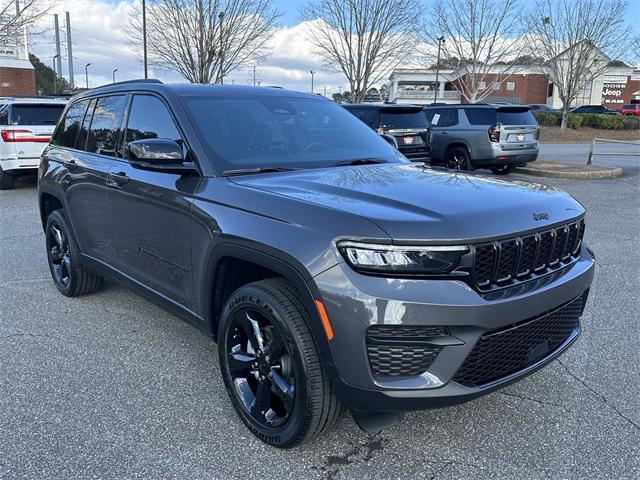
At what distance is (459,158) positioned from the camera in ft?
44.5

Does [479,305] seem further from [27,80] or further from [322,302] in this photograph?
[27,80]

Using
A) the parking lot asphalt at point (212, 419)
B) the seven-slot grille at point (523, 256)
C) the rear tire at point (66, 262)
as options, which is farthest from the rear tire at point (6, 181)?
the seven-slot grille at point (523, 256)

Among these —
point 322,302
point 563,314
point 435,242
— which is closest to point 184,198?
point 322,302

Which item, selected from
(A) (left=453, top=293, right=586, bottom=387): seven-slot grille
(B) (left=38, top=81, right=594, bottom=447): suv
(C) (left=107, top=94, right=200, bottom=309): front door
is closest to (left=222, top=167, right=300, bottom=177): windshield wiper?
(B) (left=38, top=81, right=594, bottom=447): suv

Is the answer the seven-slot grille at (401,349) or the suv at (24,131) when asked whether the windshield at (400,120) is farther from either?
the seven-slot grille at (401,349)

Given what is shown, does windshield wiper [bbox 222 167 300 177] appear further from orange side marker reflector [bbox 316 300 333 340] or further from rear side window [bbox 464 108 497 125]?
rear side window [bbox 464 108 497 125]

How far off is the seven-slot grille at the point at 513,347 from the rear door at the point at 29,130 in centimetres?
1088

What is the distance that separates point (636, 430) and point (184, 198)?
2747mm

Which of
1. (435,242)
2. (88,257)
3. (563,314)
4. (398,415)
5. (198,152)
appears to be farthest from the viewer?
(88,257)

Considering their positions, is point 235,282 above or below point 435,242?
below

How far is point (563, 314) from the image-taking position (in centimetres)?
282

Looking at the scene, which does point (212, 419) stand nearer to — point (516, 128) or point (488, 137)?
point (488, 137)

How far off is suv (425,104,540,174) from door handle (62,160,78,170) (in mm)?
10159

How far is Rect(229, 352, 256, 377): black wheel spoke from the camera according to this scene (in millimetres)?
2908
